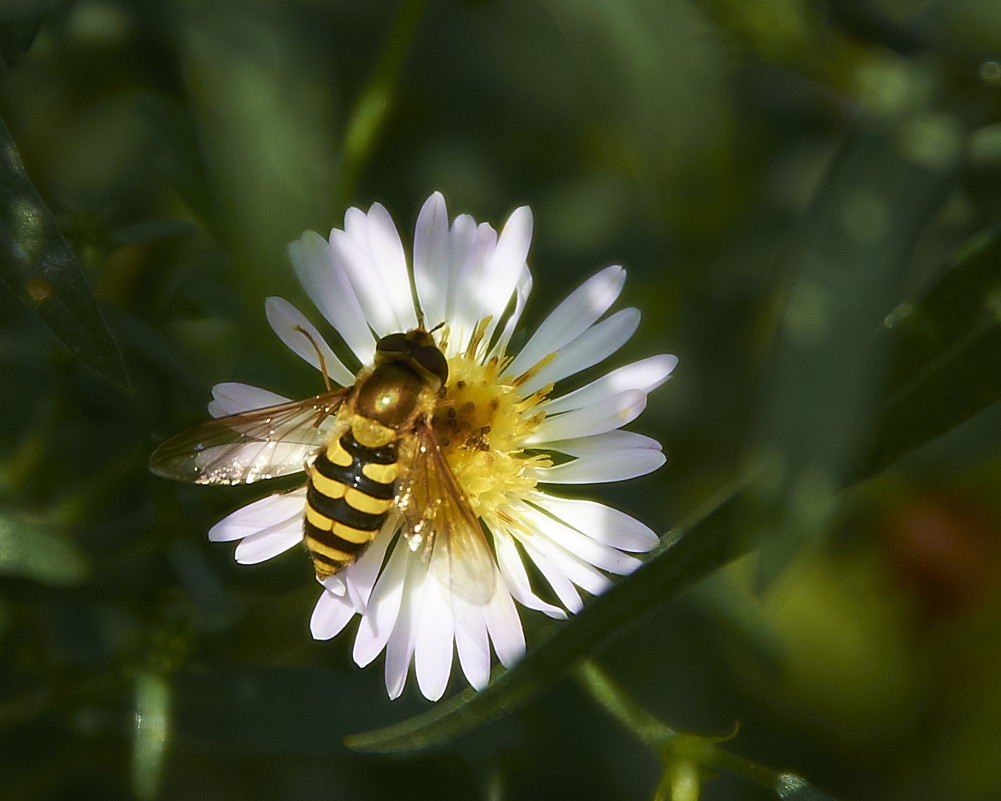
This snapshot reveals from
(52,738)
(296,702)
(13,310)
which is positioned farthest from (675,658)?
(13,310)

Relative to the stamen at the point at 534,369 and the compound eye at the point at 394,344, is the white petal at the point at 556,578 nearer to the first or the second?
the stamen at the point at 534,369

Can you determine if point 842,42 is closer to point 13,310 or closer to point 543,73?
point 543,73

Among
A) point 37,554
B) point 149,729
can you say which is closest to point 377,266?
point 37,554

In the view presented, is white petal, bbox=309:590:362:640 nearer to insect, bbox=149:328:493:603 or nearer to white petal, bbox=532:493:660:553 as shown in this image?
insect, bbox=149:328:493:603

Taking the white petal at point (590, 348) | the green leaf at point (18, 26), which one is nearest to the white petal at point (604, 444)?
the white petal at point (590, 348)

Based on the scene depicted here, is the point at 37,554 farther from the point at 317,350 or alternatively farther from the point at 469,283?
the point at 469,283

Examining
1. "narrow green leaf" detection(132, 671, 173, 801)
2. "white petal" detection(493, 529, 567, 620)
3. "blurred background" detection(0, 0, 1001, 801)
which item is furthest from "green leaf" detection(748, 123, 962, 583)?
"narrow green leaf" detection(132, 671, 173, 801)
